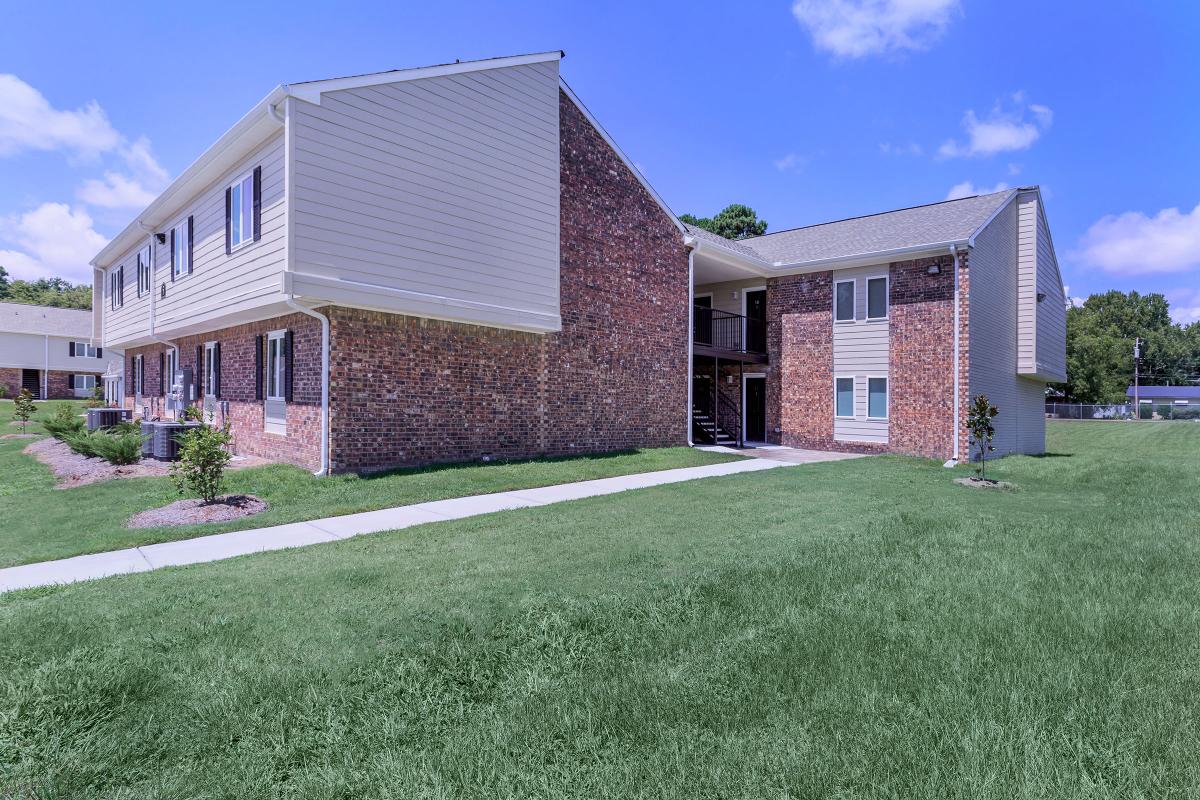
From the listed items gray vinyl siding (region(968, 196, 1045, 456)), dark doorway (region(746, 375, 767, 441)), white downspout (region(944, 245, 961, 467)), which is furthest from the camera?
dark doorway (region(746, 375, 767, 441))

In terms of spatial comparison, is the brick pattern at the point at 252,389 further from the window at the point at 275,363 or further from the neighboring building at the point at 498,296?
the window at the point at 275,363

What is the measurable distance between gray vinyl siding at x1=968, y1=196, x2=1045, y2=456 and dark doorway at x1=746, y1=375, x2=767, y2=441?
588 centimetres

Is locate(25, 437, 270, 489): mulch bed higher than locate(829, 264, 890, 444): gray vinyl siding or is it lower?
lower

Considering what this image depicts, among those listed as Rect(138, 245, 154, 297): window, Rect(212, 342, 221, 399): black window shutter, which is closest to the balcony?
Rect(212, 342, 221, 399): black window shutter

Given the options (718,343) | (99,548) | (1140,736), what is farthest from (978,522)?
(718,343)

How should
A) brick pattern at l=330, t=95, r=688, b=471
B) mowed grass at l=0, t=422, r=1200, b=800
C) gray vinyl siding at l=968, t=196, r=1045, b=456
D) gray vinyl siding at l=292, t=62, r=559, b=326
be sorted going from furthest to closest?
gray vinyl siding at l=968, t=196, r=1045, b=456
brick pattern at l=330, t=95, r=688, b=471
gray vinyl siding at l=292, t=62, r=559, b=326
mowed grass at l=0, t=422, r=1200, b=800

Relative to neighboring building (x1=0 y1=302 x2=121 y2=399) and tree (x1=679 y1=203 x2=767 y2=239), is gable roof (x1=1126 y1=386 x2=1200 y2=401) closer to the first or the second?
tree (x1=679 y1=203 x2=767 y2=239)

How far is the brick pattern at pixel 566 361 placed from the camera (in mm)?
10648

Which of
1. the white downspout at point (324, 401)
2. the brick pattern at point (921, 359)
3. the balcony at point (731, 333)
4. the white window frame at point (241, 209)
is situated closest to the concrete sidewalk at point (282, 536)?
the white downspout at point (324, 401)

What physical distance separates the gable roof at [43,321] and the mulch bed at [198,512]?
42.8 meters

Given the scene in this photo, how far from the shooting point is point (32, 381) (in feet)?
134

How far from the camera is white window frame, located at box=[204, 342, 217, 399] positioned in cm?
1460

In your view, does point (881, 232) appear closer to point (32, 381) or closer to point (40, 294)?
point (32, 381)

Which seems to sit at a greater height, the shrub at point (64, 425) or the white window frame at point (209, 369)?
the white window frame at point (209, 369)
